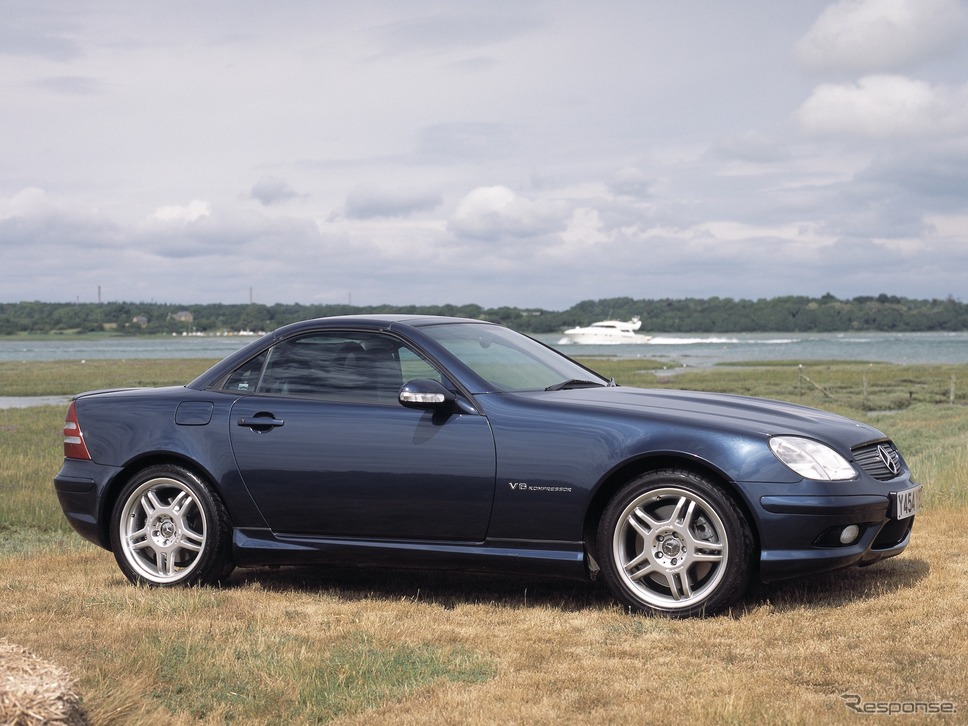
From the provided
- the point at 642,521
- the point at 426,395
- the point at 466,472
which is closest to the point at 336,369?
the point at 426,395

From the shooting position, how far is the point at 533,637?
540 cm

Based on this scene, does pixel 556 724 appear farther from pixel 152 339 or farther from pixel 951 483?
pixel 152 339

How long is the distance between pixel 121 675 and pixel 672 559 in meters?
2.68

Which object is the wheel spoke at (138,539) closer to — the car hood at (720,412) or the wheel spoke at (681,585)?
the car hood at (720,412)

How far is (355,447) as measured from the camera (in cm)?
632

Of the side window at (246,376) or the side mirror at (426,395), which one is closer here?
the side mirror at (426,395)

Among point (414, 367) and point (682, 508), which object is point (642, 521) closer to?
point (682, 508)

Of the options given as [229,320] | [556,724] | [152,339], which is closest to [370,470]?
[556,724]

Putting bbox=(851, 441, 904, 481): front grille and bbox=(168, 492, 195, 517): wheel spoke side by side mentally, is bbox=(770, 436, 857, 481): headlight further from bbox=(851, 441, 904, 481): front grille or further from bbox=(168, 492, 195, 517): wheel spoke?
bbox=(168, 492, 195, 517): wheel spoke

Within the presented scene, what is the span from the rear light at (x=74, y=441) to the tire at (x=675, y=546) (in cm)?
336

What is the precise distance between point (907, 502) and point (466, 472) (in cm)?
231

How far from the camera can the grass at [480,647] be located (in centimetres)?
430

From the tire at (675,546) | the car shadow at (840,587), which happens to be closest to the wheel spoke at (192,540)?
the tire at (675,546)

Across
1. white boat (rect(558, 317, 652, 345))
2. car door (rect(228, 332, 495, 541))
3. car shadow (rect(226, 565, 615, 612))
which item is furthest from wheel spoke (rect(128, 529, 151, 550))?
white boat (rect(558, 317, 652, 345))
